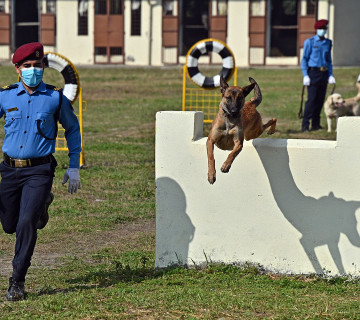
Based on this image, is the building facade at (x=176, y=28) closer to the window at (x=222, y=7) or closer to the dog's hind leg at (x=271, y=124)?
the window at (x=222, y=7)

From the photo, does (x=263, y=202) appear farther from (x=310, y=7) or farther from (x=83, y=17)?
(x=83, y=17)

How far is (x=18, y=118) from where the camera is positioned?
6484 mm

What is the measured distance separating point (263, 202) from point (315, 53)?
30.3 ft

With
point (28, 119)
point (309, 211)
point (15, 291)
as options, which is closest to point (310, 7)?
point (309, 211)

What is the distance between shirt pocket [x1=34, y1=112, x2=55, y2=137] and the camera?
6.48 metres

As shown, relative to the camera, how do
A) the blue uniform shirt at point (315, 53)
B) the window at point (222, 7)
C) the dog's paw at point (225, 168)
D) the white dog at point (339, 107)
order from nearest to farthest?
the dog's paw at point (225, 168) → the blue uniform shirt at point (315, 53) → the white dog at point (339, 107) → the window at point (222, 7)

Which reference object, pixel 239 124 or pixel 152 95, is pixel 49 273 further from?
pixel 152 95

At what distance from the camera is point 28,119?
648 centimetres

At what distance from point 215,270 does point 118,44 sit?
92.1ft

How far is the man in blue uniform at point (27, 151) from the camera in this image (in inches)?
255

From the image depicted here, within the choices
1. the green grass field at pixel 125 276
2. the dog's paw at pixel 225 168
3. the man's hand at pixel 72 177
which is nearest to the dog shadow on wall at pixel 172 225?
the green grass field at pixel 125 276

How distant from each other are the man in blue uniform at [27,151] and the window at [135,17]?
27.8 metres

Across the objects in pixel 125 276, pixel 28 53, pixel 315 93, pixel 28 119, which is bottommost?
pixel 125 276

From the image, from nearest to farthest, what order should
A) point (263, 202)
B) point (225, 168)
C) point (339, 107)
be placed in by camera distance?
point (225, 168), point (263, 202), point (339, 107)
